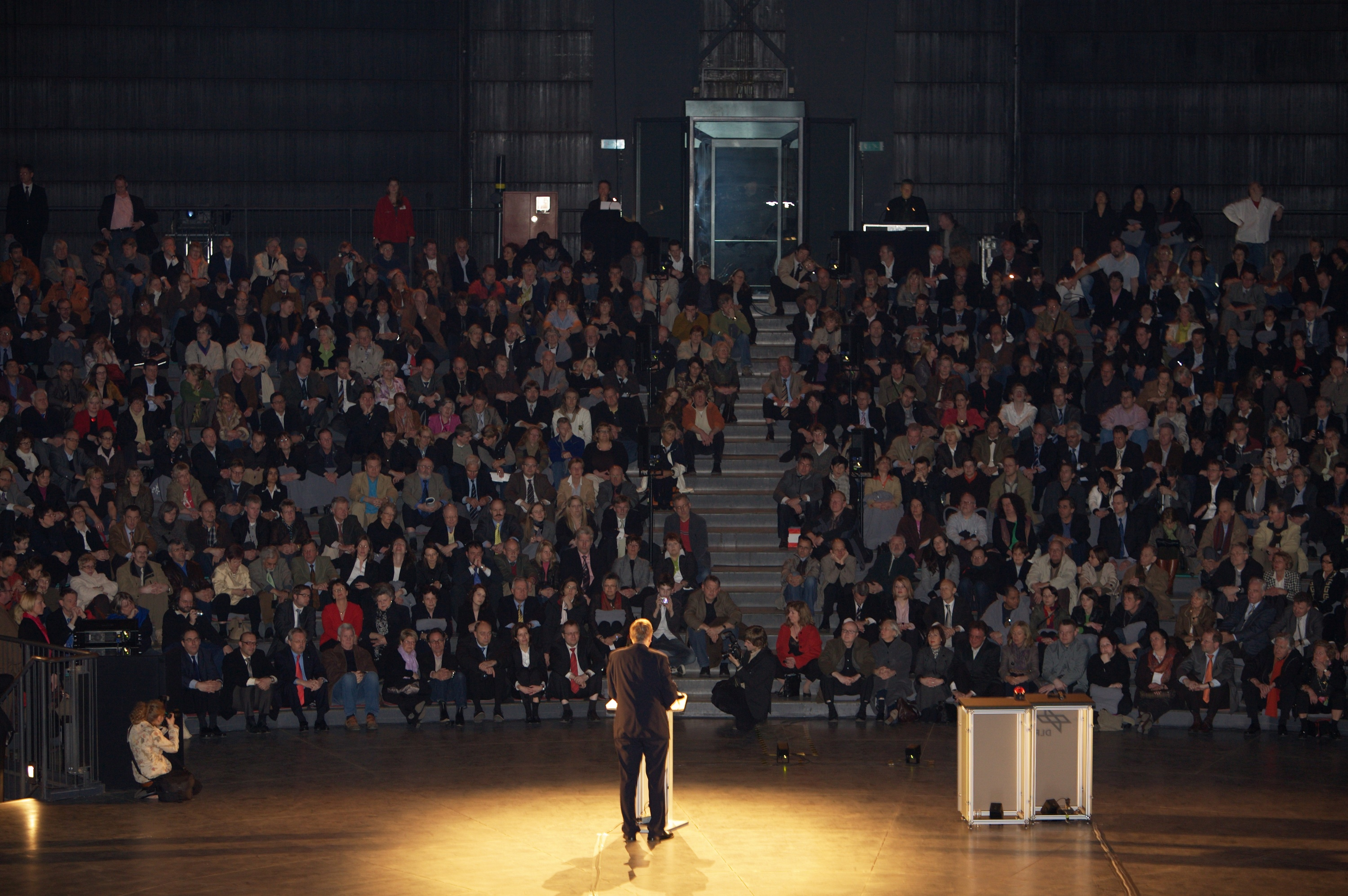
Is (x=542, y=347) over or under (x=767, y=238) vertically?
under

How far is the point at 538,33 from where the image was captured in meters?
25.1

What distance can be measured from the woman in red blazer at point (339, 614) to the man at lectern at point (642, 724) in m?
5.40

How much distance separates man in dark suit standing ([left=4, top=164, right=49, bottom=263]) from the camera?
20.4 metres

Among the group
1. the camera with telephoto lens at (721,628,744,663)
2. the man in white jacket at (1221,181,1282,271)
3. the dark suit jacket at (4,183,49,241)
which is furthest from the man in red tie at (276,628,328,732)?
the man in white jacket at (1221,181,1282,271)

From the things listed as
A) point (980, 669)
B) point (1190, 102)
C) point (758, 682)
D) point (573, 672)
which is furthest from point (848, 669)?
point (1190, 102)

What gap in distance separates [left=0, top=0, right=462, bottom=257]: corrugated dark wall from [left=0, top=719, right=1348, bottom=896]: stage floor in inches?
520

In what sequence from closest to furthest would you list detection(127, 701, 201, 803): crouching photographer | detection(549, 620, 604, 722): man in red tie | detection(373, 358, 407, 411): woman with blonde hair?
1. detection(127, 701, 201, 803): crouching photographer
2. detection(549, 620, 604, 722): man in red tie
3. detection(373, 358, 407, 411): woman with blonde hair

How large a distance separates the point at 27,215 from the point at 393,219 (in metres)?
4.89

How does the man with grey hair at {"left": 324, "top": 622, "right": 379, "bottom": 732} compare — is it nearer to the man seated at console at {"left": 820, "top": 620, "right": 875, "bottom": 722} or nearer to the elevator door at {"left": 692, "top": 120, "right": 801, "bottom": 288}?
the man seated at console at {"left": 820, "top": 620, "right": 875, "bottom": 722}

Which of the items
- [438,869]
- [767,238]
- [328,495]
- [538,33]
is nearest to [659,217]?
[767,238]

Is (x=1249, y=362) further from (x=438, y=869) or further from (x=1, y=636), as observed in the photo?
(x=1, y=636)

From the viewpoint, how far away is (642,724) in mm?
10531

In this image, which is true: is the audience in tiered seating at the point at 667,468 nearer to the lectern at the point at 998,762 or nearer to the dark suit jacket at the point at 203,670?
the dark suit jacket at the point at 203,670

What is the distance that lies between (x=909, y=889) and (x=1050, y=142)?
18.1 m
